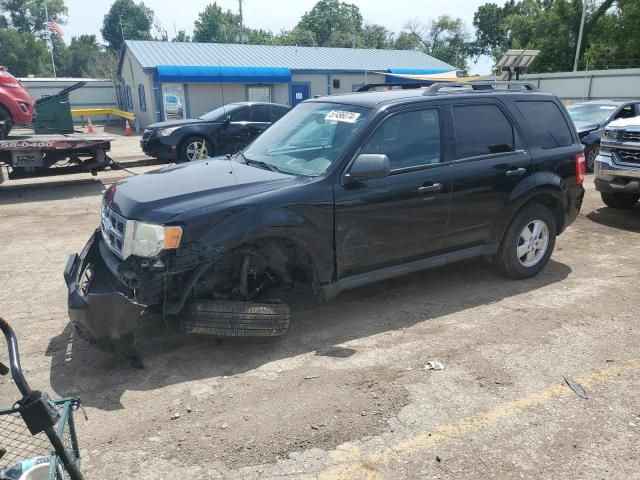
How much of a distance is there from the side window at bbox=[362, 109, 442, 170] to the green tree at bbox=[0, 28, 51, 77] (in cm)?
7650

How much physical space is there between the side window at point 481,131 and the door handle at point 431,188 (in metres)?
0.39

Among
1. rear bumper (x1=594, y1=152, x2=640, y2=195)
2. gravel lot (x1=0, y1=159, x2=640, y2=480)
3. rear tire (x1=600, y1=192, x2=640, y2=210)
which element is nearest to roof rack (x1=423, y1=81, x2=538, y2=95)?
gravel lot (x1=0, y1=159, x2=640, y2=480)

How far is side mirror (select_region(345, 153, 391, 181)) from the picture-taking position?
4.01 meters

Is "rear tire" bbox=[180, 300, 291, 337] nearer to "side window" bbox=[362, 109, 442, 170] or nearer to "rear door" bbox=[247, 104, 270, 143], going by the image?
"side window" bbox=[362, 109, 442, 170]

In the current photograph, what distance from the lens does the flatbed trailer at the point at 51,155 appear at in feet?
31.3

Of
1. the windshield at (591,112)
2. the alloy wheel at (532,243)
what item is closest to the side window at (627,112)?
the windshield at (591,112)

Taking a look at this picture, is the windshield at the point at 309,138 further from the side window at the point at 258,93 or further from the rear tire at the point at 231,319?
the side window at the point at 258,93

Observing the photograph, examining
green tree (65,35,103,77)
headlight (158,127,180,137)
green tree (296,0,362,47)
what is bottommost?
headlight (158,127,180,137)

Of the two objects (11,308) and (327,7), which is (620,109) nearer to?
(11,308)

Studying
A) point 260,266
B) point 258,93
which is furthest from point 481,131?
point 258,93

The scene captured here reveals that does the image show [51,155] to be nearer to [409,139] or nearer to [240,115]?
[240,115]

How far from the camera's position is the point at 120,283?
375 cm

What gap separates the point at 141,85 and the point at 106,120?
8.97 metres

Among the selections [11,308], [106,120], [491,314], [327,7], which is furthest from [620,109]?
[327,7]
